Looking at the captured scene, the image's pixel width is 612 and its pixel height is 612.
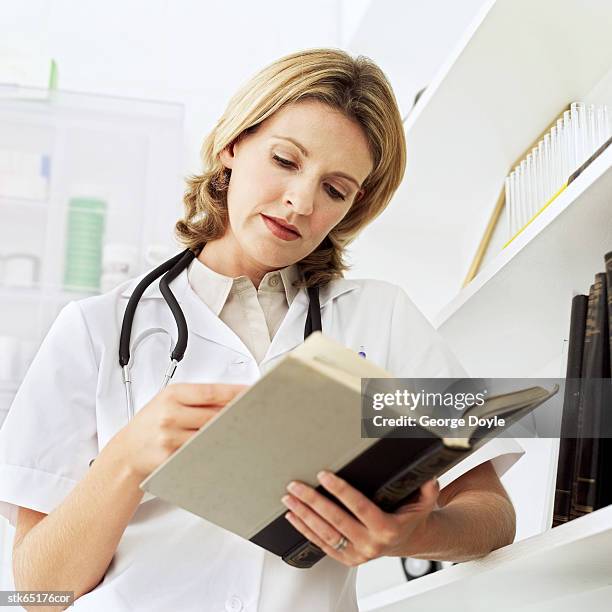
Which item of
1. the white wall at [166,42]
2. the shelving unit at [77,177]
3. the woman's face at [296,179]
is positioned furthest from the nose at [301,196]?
the white wall at [166,42]

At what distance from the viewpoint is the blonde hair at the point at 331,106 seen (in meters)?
1.14

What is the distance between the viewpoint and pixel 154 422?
2.52ft

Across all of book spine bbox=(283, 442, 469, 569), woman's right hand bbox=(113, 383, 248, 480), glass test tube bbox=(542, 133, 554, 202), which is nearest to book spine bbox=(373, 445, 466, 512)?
book spine bbox=(283, 442, 469, 569)

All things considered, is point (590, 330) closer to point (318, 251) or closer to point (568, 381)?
point (568, 381)

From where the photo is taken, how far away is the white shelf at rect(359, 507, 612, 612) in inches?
33.5

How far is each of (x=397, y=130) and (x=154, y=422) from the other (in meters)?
0.61

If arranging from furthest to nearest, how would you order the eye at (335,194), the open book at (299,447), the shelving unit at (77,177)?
the shelving unit at (77,177) → the eye at (335,194) → the open book at (299,447)

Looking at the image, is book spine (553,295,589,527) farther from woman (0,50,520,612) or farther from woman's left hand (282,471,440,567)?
woman's left hand (282,471,440,567)

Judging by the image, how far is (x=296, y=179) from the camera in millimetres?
1085

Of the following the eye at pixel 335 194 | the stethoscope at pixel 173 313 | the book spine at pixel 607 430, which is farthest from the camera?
the eye at pixel 335 194

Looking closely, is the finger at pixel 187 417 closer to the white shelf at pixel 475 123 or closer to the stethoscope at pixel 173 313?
the stethoscope at pixel 173 313

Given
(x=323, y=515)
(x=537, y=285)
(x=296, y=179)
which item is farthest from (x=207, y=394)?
(x=537, y=285)

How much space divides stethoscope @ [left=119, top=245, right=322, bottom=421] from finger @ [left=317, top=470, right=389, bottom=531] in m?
0.34

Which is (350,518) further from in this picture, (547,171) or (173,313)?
(547,171)
